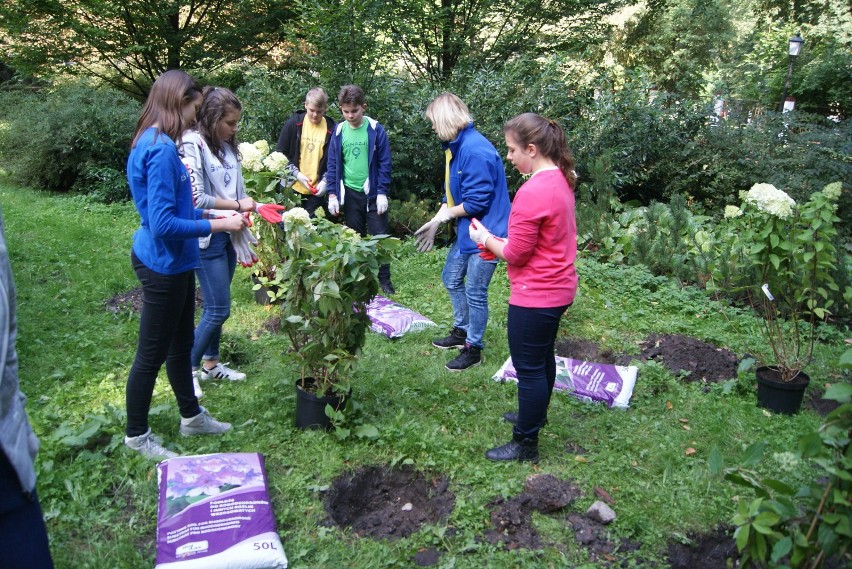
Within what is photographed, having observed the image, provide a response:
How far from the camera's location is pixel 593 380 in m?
4.22

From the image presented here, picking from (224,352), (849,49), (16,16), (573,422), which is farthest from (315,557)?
(849,49)

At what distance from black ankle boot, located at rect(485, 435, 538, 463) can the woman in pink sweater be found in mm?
216

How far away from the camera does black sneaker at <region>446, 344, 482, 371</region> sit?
4535 mm

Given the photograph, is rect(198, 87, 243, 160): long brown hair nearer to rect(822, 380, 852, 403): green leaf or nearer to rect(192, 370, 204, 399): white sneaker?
rect(192, 370, 204, 399): white sneaker

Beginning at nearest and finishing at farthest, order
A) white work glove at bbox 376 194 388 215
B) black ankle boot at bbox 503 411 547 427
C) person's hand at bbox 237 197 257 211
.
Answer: black ankle boot at bbox 503 411 547 427, person's hand at bbox 237 197 257 211, white work glove at bbox 376 194 388 215

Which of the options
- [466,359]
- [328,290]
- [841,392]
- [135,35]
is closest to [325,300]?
[328,290]

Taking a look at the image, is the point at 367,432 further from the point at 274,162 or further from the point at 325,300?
the point at 274,162

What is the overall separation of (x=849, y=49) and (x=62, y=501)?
1803cm

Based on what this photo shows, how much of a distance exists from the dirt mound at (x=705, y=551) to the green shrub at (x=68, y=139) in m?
10.1

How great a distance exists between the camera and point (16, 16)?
11.3 metres

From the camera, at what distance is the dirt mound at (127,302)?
5445mm

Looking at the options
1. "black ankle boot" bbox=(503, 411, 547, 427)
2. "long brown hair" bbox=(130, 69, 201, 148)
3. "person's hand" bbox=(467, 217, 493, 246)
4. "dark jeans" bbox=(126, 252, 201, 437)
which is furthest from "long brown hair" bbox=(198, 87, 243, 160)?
"black ankle boot" bbox=(503, 411, 547, 427)

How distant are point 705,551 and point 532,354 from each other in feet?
3.74

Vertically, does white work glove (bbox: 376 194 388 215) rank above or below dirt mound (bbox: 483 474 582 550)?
above
